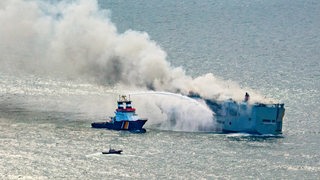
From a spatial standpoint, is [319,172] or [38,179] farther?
[319,172]

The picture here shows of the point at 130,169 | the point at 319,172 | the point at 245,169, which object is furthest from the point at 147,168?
the point at 319,172

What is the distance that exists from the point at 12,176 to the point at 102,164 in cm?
1773

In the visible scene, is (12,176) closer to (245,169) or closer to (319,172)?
(245,169)

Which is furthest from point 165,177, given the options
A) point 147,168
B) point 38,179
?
point 38,179

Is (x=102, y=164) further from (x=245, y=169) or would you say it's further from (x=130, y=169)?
(x=245, y=169)

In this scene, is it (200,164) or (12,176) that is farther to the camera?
(200,164)

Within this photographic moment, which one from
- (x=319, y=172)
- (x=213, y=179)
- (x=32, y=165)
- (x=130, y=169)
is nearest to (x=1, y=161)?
(x=32, y=165)

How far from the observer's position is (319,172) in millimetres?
198125

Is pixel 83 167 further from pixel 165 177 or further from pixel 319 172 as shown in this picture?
pixel 319 172

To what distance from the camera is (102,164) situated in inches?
7790

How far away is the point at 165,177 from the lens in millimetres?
189250

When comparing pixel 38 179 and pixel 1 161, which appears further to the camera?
pixel 1 161

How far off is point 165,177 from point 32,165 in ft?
73.4

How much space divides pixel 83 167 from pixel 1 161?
1410 centimetres
